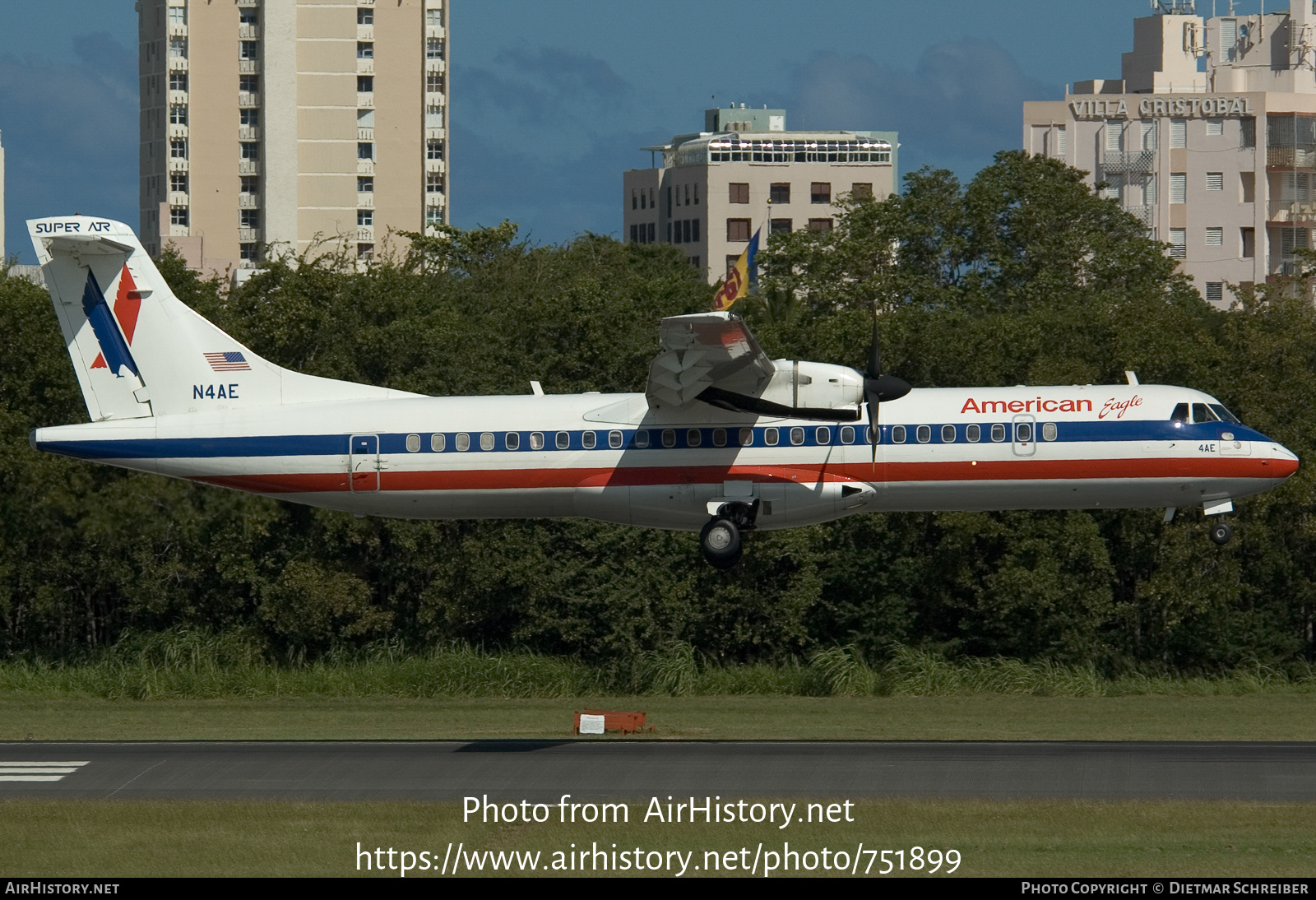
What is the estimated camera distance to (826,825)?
80.7 ft

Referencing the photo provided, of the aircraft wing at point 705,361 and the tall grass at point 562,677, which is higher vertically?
the aircraft wing at point 705,361

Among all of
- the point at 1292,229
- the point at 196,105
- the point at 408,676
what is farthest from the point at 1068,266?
the point at 196,105

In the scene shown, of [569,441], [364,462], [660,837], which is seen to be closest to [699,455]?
[569,441]

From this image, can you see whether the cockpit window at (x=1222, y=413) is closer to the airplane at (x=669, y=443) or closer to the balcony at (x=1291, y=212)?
the airplane at (x=669, y=443)

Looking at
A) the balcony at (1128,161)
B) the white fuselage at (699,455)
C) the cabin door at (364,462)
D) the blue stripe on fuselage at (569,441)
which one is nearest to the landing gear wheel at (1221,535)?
the white fuselage at (699,455)

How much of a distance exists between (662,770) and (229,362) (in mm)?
12647

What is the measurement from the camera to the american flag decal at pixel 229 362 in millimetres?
34688

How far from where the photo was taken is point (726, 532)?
32812 mm

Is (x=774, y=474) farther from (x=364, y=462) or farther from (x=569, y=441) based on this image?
(x=364, y=462)

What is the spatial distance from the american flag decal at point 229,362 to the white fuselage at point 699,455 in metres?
1.12

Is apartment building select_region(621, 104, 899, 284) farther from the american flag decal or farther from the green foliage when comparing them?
the american flag decal

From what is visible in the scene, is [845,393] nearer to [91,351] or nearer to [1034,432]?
[1034,432]

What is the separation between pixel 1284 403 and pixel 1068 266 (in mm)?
24926

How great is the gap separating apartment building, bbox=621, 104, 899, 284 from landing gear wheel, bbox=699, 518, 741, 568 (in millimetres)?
118230
